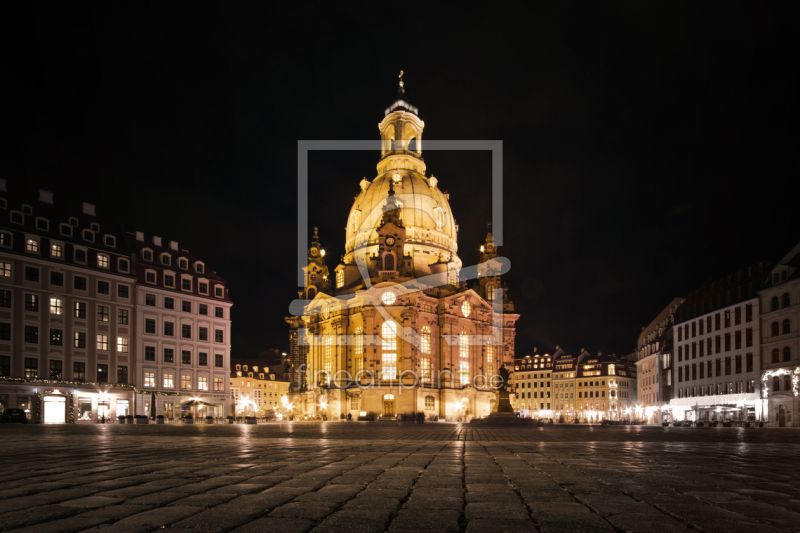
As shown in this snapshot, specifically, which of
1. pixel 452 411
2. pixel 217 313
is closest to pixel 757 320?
pixel 452 411

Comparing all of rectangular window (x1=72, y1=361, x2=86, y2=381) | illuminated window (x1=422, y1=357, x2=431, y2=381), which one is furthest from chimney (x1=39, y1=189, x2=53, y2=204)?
illuminated window (x1=422, y1=357, x2=431, y2=381)

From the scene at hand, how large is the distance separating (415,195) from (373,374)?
1312 inches

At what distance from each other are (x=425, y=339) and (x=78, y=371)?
50796mm

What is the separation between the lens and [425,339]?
98.0 m

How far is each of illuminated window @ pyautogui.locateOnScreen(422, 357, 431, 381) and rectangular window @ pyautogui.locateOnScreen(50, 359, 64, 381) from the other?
167 feet

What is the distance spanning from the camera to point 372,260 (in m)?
106

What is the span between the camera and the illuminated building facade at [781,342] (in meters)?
58.5

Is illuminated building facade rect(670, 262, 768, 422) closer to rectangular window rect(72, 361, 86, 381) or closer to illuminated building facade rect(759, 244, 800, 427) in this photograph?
illuminated building facade rect(759, 244, 800, 427)

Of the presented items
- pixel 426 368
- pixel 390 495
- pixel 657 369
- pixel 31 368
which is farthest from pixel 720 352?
pixel 390 495

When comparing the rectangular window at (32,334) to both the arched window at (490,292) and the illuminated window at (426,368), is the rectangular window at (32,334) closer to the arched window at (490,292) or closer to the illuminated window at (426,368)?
the illuminated window at (426,368)

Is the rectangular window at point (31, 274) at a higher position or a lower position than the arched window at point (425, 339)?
higher

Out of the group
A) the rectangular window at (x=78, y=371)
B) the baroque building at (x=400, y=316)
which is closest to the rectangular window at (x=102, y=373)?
the rectangular window at (x=78, y=371)

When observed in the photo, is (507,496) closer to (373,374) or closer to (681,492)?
(681,492)

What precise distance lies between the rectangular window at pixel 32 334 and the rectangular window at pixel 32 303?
1.58 m
